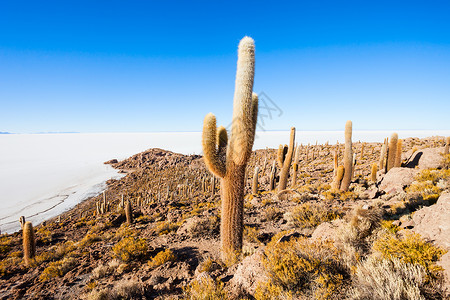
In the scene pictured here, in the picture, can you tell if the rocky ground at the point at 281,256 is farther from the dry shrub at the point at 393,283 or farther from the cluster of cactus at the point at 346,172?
the cluster of cactus at the point at 346,172

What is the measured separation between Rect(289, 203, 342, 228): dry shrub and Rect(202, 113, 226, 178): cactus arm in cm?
384

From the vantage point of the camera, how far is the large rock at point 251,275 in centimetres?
376

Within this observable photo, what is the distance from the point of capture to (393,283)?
110 inches

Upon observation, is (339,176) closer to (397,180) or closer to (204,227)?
(397,180)

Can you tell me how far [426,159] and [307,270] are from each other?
48.7ft

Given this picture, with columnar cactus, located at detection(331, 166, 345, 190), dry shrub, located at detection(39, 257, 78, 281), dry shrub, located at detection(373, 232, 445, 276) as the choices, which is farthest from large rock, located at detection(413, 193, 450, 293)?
dry shrub, located at detection(39, 257, 78, 281)

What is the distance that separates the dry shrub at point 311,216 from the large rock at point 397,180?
3721mm

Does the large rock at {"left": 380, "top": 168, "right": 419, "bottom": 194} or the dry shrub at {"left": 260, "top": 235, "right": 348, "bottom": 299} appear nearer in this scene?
the dry shrub at {"left": 260, "top": 235, "right": 348, "bottom": 299}

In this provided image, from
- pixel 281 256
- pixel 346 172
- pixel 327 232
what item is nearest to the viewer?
pixel 281 256

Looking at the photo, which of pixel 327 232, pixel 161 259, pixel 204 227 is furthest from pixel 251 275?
pixel 204 227

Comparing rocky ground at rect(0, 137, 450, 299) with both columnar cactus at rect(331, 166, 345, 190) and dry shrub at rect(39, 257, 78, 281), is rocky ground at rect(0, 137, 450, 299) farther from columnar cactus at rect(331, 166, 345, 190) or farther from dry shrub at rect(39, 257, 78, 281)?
columnar cactus at rect(331, 166, 345, 190)

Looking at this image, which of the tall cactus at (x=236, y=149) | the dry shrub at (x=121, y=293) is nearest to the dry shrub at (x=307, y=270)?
the tall cactus at (x=236, y=149)

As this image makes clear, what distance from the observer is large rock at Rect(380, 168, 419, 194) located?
943 centimetres

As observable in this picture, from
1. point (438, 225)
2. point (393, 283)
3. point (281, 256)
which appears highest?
point (438, 225)
